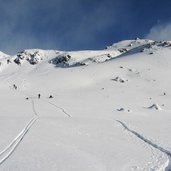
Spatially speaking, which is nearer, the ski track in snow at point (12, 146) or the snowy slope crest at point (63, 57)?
the ski track in snow at point (12, 146)

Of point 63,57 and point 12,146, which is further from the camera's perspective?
point 63,57

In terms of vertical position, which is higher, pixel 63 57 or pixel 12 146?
pixel 63 57

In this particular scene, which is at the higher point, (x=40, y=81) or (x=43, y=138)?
(x=40, y=81)

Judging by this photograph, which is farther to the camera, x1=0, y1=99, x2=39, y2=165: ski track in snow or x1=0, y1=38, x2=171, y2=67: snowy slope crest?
x1=0, y1=38, x2=171, y2=67: snowy slope crest

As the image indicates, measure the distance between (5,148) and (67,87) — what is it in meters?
59.8

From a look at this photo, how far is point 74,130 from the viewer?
23.3 meters

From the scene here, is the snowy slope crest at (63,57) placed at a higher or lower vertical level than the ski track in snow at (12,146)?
higher

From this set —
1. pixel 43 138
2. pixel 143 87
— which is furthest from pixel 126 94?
pixel 43 138

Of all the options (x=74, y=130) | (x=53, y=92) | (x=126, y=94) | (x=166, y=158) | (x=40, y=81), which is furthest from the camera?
(x=40, y=81)

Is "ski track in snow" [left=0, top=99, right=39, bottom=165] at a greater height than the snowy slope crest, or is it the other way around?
the snowy slope crest

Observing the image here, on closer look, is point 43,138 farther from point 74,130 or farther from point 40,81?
point 40,81

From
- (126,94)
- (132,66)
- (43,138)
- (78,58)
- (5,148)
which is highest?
(78,58)

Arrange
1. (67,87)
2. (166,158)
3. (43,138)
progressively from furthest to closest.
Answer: (67,87) → (43,138) → (166,158)

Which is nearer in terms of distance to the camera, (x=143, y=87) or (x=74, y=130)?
(x=74, y=130)
